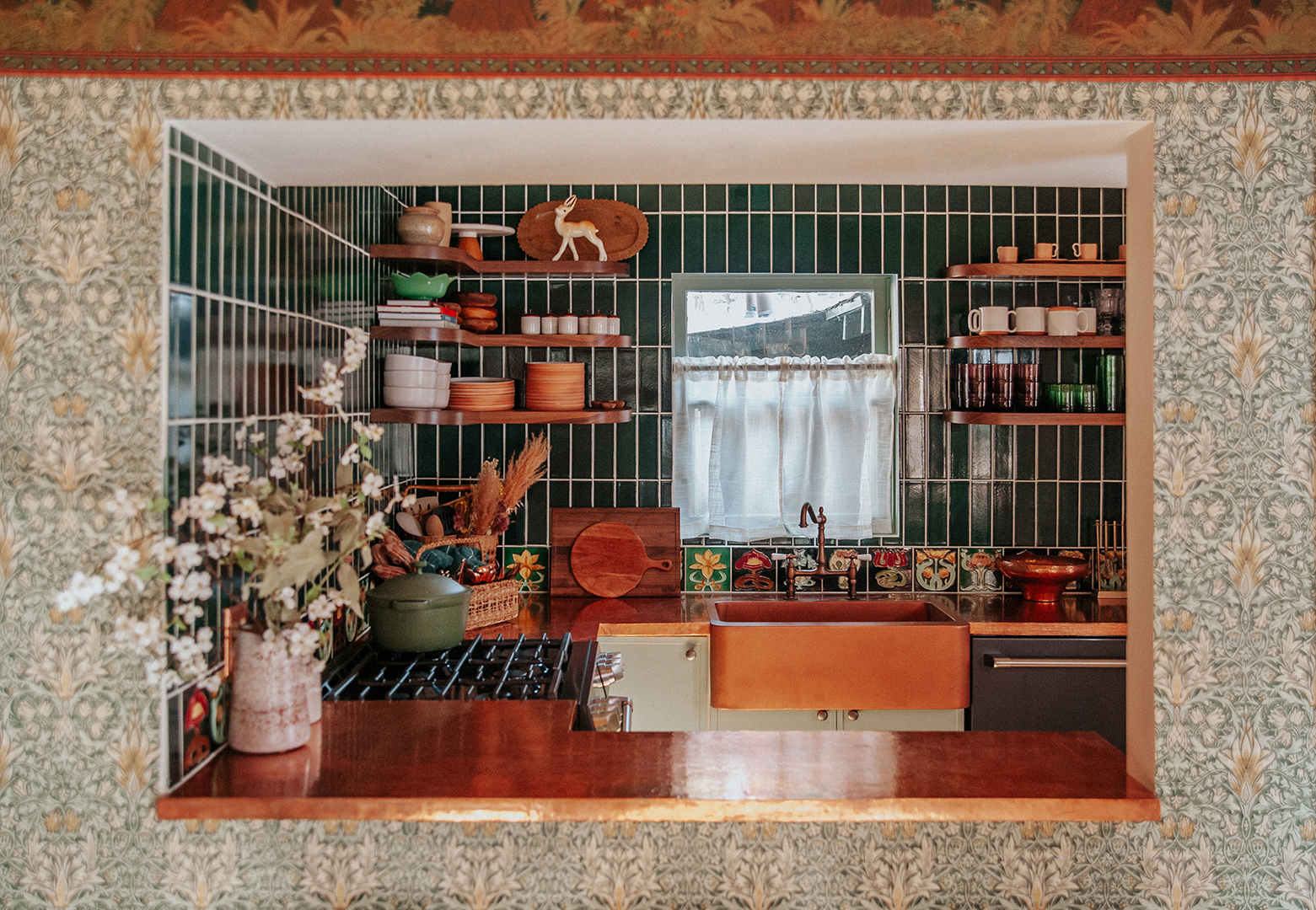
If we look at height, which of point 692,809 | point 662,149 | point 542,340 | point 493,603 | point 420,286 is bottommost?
point 692,809

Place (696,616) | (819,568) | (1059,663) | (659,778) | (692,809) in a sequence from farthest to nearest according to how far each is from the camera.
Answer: (819,568) < (696,616) < (1059,663) < (659,778) < (692,809)

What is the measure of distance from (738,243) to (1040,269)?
107cm

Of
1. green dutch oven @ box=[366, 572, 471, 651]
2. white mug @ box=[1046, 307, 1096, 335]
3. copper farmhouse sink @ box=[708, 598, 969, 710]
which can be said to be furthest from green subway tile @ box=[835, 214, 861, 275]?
green dutch oven @ box=[366, 572, 471, 651]

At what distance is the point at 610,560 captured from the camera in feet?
11.3

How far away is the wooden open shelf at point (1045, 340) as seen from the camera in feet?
10.7

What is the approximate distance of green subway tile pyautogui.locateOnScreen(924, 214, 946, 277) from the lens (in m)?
3.44

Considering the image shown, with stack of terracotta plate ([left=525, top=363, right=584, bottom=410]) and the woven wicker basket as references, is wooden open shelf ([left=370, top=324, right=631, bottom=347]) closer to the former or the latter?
stack of terracotta plate ([left=525, top=363, right=584, bottom=410])

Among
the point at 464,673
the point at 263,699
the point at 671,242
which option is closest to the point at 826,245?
the point at 671,242

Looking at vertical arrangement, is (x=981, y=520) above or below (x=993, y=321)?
below

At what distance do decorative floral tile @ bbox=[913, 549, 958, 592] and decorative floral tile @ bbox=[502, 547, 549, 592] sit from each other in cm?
138

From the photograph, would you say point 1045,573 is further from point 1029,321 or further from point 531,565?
point 531,565

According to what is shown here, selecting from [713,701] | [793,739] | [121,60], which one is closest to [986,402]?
[713,701]

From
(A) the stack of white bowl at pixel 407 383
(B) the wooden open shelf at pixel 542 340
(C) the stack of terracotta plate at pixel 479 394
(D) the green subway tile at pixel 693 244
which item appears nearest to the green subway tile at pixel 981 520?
(D) the green subway tile at pixel 693 244

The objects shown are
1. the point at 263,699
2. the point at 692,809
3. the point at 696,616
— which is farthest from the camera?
the point at 696,616
